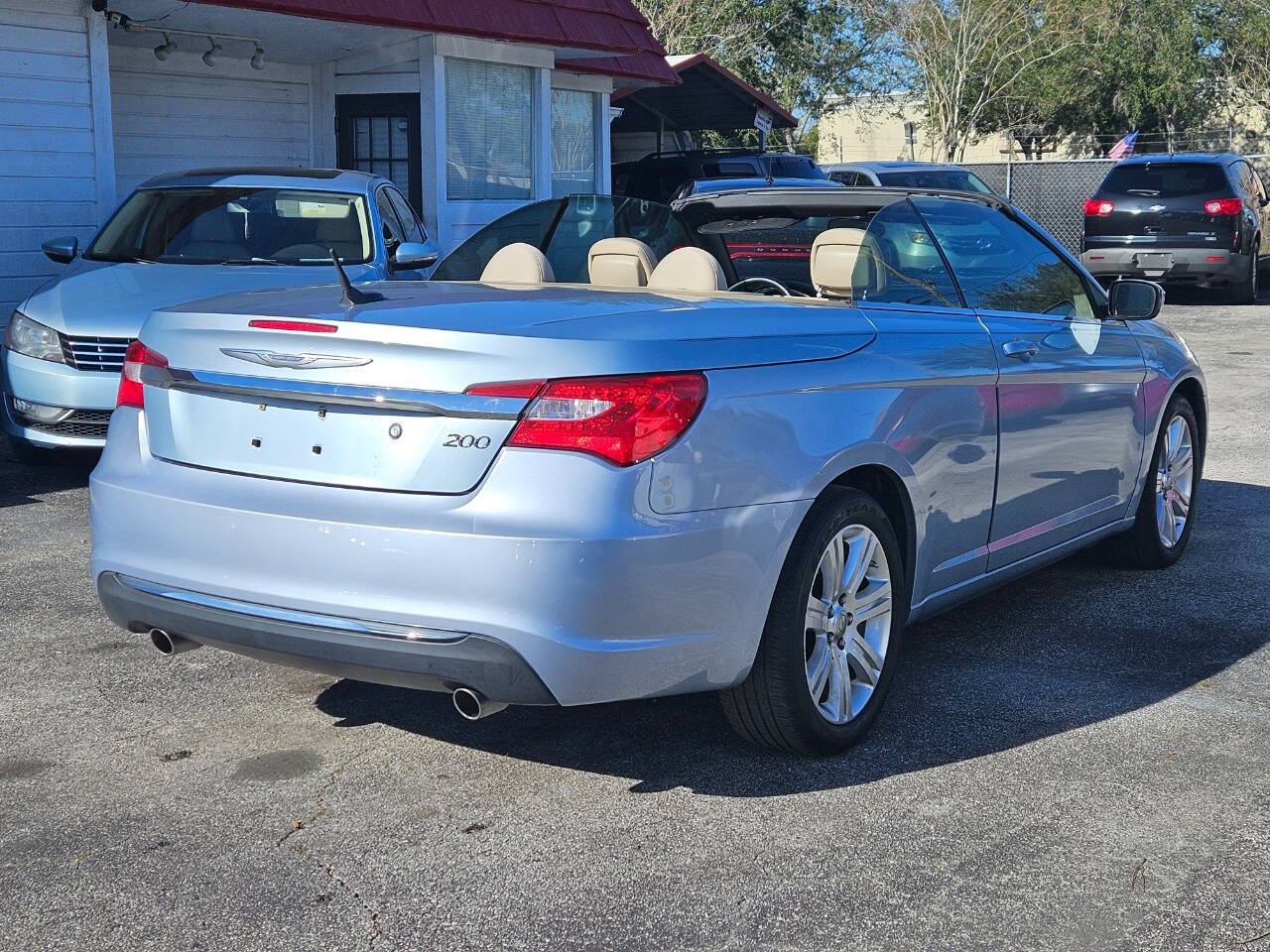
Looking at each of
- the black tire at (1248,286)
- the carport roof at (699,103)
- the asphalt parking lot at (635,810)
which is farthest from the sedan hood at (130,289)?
the carport roof at (699,103)

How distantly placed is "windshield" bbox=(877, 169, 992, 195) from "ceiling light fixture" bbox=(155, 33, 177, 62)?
1019cm

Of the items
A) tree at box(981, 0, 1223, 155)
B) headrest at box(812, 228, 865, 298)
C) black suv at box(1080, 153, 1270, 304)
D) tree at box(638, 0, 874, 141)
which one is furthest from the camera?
tree at box(981, 0, 1223, 155)

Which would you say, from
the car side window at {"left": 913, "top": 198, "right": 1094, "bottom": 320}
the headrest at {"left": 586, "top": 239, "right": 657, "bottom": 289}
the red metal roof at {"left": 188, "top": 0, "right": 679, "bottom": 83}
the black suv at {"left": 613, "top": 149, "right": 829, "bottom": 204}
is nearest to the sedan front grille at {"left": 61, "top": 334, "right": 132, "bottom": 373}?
the headrest at {"left": 586, "top": 239, "right": 657, "bottom": 289}

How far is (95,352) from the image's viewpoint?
8086mm

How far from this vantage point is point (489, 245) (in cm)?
584

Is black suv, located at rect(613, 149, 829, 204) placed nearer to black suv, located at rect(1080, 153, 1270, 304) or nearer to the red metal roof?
black suv, located at rect(1080, 153, 1270, 304)

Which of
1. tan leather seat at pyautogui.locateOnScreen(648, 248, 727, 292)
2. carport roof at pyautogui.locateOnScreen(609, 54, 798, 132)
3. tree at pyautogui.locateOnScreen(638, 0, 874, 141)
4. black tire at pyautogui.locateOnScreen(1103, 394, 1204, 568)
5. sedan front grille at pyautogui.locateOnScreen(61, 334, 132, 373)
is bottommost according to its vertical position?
black tire at pyautogui.locateOnScreen(1103, 394, 1204, 568)

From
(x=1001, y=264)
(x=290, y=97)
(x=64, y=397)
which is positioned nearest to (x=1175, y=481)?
(x=1001, y=264)

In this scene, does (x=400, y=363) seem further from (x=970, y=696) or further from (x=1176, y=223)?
(x=1176, y=223)

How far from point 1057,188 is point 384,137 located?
1562 cm

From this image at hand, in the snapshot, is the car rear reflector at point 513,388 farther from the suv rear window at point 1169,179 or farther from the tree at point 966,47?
the tree at point 966,47

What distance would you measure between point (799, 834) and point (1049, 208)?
2553cm

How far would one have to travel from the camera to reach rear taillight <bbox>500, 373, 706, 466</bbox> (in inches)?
140

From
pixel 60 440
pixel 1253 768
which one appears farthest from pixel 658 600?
pixel 60 440
